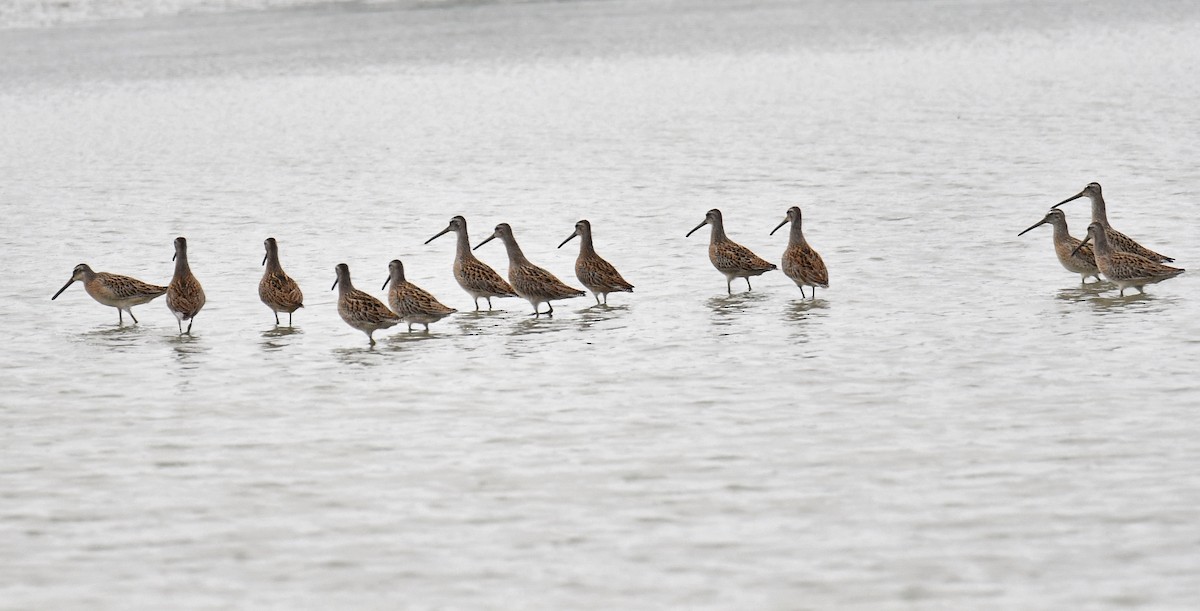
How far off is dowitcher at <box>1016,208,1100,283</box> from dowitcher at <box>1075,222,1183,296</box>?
272 mm

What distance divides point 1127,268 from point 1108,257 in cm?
20

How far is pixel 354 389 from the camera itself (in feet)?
31.7

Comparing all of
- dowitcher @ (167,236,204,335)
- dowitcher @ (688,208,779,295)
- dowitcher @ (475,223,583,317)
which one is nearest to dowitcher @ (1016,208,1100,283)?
dowitcher @ (688,208,779,295)

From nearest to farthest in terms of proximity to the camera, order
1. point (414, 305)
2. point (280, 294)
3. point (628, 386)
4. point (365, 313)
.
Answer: point (628, 386) → point (365, 313) → point (414, 305) → point (280, 294)

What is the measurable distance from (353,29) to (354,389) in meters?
45.0

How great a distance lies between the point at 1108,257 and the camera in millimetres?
11617

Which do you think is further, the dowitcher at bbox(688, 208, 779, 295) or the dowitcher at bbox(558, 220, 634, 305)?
the dowitcher at bbox(688, 208, 779, 295)

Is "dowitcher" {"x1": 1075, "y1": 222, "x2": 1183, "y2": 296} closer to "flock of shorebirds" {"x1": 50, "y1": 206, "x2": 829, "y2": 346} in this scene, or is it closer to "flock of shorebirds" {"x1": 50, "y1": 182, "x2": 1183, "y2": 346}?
"flock of shorebirds" {"x1": 50, "y1": 182, "x2": 1183, "y2": 346}

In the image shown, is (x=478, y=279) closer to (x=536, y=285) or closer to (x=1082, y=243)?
(x=536, y=285)

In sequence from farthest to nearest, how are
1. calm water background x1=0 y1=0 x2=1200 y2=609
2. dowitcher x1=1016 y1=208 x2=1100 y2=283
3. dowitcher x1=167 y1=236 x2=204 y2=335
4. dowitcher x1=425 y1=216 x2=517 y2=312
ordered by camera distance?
dowitcher x1=425 y1=216 x2=517 y2=312 < dowitcher x1=1016 y1=208 x2=1100 y2=283 < dowitcher x1=167 y1=236 x2=204 y2=335 < calm water background x1=0 y1=0 x2=1200 y2=609

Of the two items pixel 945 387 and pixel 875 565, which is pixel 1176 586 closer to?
pixel 875 565

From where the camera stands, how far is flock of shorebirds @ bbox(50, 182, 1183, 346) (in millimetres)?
11352

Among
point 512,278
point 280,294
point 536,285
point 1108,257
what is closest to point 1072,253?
point 1108,257

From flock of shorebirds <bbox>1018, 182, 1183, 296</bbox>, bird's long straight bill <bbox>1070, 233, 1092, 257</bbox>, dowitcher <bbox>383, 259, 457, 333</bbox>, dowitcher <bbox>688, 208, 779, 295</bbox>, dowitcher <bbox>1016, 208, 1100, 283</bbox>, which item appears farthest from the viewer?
dowitcher <bbox>688, 208, 779, 295</bbox>
